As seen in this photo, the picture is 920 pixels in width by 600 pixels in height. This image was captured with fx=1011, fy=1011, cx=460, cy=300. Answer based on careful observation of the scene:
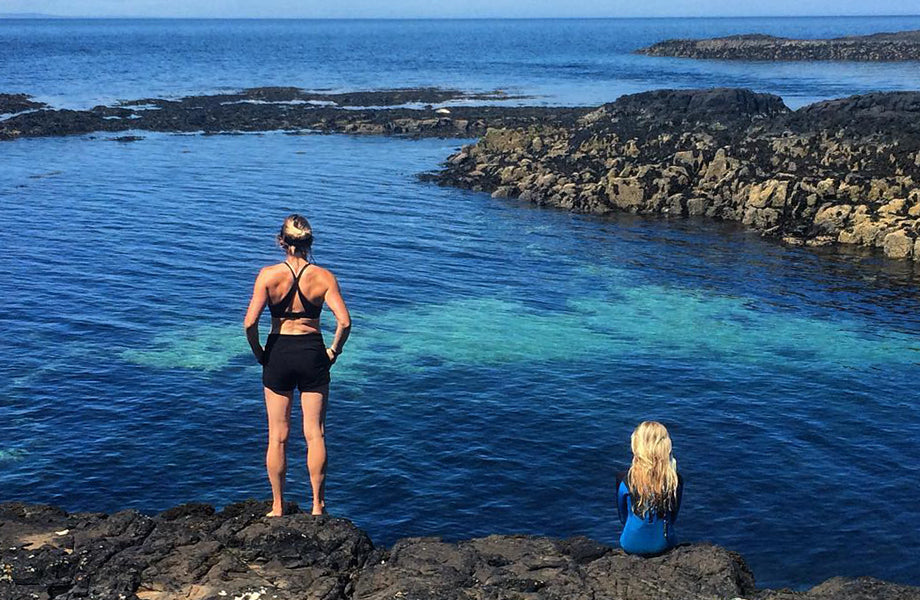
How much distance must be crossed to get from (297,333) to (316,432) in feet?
3.99

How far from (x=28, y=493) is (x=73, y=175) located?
40225 millimetres

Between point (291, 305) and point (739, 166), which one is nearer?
point (291, 305)

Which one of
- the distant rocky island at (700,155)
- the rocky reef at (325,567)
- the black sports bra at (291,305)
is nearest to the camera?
the rocky reef at (325,567)

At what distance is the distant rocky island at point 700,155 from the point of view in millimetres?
41562

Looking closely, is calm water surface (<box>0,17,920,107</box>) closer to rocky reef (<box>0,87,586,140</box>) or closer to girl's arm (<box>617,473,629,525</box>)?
rocky reef (<box>0,87,586,140</box>)

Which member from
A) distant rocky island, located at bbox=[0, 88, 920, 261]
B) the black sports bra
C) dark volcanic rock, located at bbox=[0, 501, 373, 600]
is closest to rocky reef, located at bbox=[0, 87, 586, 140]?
distant rocky island, located at bbox=[0, 88, 920, 261]

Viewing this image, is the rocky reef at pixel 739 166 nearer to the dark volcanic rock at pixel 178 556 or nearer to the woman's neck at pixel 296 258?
the woman's neck at pixel 296 258

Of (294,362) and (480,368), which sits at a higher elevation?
(294,362)

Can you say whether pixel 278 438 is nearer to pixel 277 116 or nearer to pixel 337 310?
pixel 337 310

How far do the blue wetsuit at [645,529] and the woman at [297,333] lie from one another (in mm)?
3540

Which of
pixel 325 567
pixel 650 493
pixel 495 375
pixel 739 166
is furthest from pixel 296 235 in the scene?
pixel 739 166

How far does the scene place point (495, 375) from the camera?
24125 millimetres

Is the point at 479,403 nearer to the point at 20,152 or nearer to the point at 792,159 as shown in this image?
the point at 792,159

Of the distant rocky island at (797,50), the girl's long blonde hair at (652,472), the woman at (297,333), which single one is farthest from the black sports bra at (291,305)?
the distant rocky island at (797,50)
